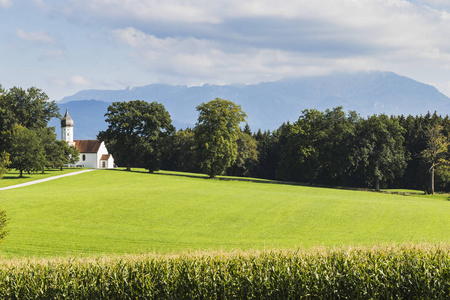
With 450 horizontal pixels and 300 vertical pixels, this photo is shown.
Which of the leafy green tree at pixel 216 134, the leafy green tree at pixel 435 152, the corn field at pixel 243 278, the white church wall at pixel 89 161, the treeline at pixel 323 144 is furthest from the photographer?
the white church wall at pixel 89 161

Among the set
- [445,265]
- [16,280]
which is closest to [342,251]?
[445,265]

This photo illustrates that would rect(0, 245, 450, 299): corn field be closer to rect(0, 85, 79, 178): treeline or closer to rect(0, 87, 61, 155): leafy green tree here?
rect(0, 85, 79, 178): treeline

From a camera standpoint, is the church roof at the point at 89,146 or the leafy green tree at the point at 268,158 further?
the leafy green tree at the point at 268,158

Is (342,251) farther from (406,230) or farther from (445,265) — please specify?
(406,230)

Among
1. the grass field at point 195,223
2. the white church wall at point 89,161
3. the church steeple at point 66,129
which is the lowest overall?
the grass field at point 195,223

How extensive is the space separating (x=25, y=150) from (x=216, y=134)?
32.9 meters

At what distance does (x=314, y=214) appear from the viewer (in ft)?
117

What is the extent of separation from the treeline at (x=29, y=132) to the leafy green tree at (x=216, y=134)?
2808cm

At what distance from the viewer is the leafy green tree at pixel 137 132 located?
8269 centimetres

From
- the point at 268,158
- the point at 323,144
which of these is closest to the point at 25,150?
the point at 323,144

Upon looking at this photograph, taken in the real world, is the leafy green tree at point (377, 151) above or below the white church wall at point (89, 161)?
above

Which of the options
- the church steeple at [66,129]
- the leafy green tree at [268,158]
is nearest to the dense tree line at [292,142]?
the leafy green tree at [268,158]

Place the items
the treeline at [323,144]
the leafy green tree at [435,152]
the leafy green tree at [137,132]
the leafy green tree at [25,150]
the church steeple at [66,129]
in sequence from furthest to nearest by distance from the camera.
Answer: the church steeple at [66,129] → the leafy green tree at [137,132] → the treeline at [323,144] → the leafy green tree at [435,152] → the leafy green tree at [25,150]

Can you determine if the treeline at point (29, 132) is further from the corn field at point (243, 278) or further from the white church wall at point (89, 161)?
the corn field at point (243, 278)
